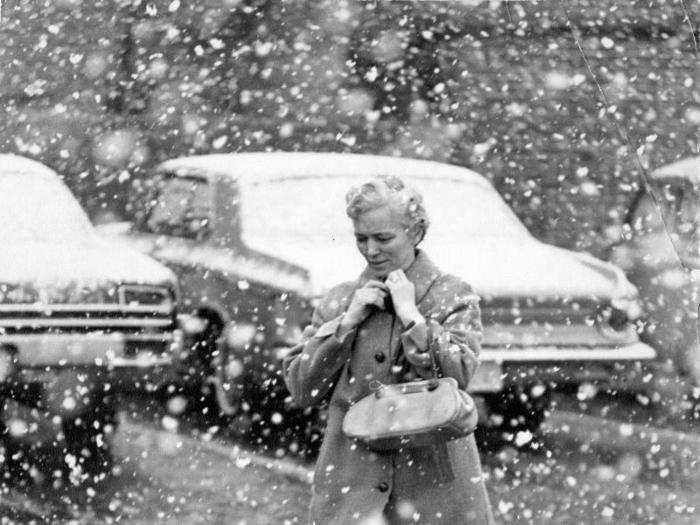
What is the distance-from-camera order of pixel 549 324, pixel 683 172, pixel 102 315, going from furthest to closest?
pixel 683 172, pixel 102 315, pixel 549 324

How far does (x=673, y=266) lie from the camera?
10.9 metres

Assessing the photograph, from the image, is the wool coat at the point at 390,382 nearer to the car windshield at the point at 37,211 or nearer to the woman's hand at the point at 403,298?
the woman's hand at the point at 403,298

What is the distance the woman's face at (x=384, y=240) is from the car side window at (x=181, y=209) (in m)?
5.22

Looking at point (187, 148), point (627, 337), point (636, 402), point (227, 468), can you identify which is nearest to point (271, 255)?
point (227, 468)

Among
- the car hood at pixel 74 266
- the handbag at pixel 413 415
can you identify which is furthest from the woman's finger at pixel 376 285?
the car hood at pixel 74 266

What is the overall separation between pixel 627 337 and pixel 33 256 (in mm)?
3288

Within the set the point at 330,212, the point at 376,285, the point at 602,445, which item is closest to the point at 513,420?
the point at 602,445

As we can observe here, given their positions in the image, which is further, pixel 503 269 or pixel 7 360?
pixel 503 269

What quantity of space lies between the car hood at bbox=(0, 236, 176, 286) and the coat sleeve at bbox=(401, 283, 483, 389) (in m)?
4.56

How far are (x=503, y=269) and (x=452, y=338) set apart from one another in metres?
4.41

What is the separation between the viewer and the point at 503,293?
785 centimetres

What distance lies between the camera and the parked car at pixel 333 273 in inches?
308

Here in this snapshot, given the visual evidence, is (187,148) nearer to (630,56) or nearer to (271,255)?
(630,56)

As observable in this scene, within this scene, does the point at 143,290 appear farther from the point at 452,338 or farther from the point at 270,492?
the point at 452,338
